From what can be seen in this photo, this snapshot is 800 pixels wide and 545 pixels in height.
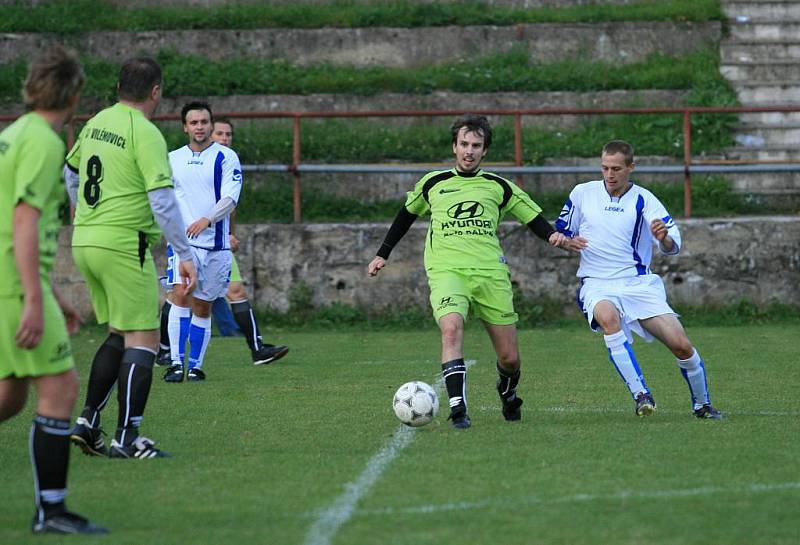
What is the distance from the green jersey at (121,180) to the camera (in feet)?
21.9

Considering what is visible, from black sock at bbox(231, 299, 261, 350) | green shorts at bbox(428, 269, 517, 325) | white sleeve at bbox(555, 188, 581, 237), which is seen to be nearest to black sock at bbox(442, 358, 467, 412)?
green shorts at bbox(428, 269, 517, 325)

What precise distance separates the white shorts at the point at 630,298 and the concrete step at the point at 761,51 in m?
11.8

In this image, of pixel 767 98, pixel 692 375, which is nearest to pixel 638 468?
pixel 692 375

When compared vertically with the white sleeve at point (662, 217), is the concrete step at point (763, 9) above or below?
above

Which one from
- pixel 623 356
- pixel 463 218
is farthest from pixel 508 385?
pixel 463 218

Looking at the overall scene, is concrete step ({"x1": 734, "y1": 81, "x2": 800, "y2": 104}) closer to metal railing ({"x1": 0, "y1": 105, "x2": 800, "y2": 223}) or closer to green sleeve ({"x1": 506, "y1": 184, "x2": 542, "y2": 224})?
metal railing ({"x1": 0, "y1": 105, "x2": 800, "y2": 223})

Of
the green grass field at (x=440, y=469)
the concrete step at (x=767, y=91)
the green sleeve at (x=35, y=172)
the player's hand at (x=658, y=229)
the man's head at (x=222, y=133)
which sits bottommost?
the green grass field at (x=440, y=469)

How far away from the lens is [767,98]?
18.8 m

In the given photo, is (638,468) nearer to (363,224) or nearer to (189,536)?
(189,536)

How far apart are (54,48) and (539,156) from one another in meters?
12.4

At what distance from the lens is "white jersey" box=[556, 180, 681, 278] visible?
8.50 m

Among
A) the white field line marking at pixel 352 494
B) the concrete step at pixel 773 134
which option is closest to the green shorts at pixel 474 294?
the white field line marking at pixel 352 494

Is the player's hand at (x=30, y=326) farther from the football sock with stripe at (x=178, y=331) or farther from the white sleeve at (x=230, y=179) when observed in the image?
the white sleeve at (x=230, y=179)

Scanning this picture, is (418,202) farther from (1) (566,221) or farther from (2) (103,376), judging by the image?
(2) (103,376)
